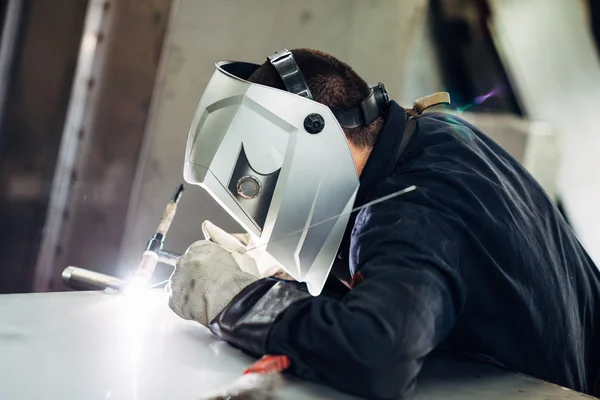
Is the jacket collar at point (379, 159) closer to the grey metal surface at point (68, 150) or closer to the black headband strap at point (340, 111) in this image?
the black headband strap at point (340, 111)

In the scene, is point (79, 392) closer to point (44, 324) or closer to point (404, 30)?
point (44, 324)

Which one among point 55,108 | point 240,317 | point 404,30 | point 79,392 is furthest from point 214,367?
point 404,30

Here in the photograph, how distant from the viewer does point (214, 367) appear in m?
0.98

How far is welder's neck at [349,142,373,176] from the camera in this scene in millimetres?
1204

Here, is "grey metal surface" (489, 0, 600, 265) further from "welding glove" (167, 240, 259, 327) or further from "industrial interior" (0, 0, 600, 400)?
"welding glove" (167, 240, 259, 327)

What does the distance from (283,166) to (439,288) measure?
0.34 metres

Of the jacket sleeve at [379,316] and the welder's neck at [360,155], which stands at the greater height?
the welder's neck at [360,155]

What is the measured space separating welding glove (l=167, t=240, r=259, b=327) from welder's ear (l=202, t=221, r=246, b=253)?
0.82 feet

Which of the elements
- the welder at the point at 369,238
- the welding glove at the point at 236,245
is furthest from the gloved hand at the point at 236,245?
the welder at the point at 369,238

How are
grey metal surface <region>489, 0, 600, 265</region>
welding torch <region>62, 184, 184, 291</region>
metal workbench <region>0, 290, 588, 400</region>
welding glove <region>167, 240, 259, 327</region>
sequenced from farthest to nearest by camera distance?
grey metal surface <region>489, 0, 600, 265</region> → welding torch <region>62, 184, 184, 291</region> → welding glove <region>167, 240, 259, 327</region> → metal workbench <region>0, 290, 588, 400</region>

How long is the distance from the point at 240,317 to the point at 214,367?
11 centimetres

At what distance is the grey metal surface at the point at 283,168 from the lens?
1.13 meters

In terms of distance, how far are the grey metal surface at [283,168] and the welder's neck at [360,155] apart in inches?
1.7

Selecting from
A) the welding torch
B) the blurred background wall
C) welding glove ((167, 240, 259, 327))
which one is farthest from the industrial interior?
welding glove ((167, 240, 259, 327))
